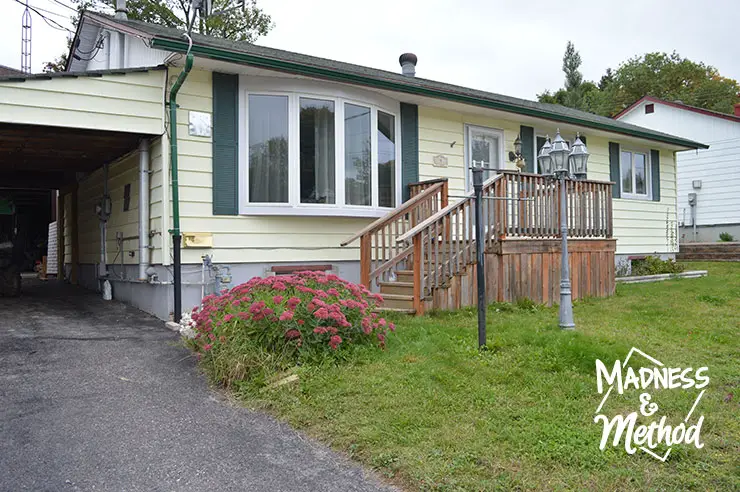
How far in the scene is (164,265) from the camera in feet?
21.3

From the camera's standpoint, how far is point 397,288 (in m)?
6.88

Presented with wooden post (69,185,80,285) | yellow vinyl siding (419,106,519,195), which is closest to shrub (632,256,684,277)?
yellow vinyl siding (419,106,519,195)

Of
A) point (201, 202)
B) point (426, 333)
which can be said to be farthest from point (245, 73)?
point (426, 333)

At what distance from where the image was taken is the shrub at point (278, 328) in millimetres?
4195

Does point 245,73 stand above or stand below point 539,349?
Answer: above

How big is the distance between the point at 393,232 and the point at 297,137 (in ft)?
6.65

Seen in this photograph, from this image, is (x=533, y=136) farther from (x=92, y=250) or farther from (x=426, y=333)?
(x=92, y=250)

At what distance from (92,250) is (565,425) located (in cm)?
913

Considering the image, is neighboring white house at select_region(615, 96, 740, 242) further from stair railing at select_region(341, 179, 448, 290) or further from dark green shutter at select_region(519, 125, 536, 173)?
stair railing at select_region(341, 179, 448, 290)

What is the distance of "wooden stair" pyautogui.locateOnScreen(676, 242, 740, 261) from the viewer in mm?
14508

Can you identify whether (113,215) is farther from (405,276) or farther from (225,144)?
(405,276)

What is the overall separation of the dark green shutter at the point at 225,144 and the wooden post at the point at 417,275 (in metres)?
2.24

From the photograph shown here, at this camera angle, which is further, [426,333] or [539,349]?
[426,333]

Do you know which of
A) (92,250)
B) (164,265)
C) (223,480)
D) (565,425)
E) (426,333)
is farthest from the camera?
(92,250)
